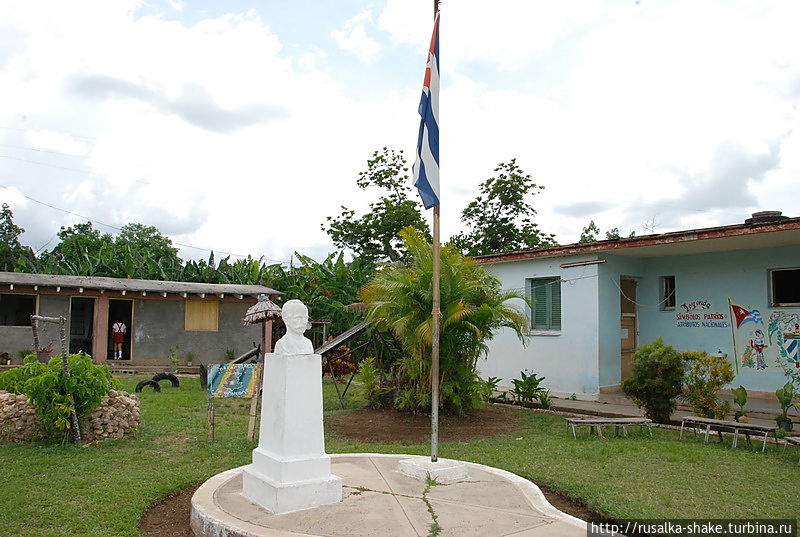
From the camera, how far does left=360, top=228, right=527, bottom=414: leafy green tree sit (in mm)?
10305

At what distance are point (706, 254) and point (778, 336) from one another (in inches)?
88.2

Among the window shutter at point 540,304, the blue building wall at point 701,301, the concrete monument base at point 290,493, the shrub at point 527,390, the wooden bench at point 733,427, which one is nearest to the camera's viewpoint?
the concrete monument base at point 290,493

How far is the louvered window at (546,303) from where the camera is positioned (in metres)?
14.9

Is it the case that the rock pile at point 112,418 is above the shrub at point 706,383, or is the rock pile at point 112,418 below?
below

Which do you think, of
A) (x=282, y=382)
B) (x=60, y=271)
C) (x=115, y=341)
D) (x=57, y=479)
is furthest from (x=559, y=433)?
(x=60, y=271)

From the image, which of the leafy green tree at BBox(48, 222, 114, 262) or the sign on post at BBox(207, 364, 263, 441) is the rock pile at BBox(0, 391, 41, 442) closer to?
the sign on post at BBox(207, 364, 263, 441)

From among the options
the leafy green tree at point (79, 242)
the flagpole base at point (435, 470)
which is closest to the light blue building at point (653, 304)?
the flagpole base at point (435, 470)

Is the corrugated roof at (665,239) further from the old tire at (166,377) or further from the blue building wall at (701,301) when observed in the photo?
the old tire at (166,377)

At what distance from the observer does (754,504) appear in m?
5.77

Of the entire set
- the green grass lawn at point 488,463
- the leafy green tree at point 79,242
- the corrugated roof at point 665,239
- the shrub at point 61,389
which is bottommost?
the green grass lawn at point 488,463

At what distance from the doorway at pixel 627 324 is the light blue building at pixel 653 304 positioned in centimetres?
2

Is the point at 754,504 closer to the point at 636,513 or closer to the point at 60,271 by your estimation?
the point at 636,513

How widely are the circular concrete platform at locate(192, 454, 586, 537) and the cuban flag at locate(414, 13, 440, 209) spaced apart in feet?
9.18

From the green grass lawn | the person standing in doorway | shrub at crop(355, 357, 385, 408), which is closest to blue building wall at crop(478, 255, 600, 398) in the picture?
shrub at crop(355, 357, 385, 408)
